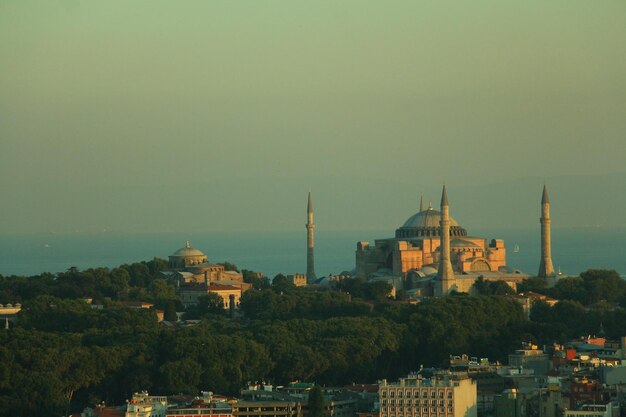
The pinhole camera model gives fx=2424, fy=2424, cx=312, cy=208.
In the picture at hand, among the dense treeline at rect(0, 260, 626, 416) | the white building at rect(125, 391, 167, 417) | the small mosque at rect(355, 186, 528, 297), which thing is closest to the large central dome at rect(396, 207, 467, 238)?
the small mosque at rect(355, 186, 528, 297)

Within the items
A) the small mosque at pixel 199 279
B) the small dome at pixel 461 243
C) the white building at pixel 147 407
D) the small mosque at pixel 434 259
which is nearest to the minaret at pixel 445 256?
the small mosque at pixel 434 259

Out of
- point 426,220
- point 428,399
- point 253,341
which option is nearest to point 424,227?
point 426,220

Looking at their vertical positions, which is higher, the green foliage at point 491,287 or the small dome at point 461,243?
the small dome at point 461,243

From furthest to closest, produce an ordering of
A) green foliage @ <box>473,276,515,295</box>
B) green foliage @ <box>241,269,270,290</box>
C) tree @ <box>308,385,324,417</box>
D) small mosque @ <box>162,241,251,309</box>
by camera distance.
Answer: green foliage @ <box>241,269,270,290</box> < small mosque @ <box>162,241,251,309</box> < green foliage @ <box>473,276,515,295</box> < tree @ <box>308,385,324,417</box>

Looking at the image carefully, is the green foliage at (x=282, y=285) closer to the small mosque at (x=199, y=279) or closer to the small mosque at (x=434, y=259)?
the small mosque at (x=199, y=279)

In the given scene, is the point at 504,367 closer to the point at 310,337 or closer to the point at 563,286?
the point at 310,337

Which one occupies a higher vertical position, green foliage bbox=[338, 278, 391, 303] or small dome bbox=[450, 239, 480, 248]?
small dome bbox=[450, 239, 480, 248]

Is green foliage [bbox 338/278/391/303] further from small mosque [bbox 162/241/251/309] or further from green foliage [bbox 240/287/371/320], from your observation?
small mosque [bbox 162/241/251/309]
